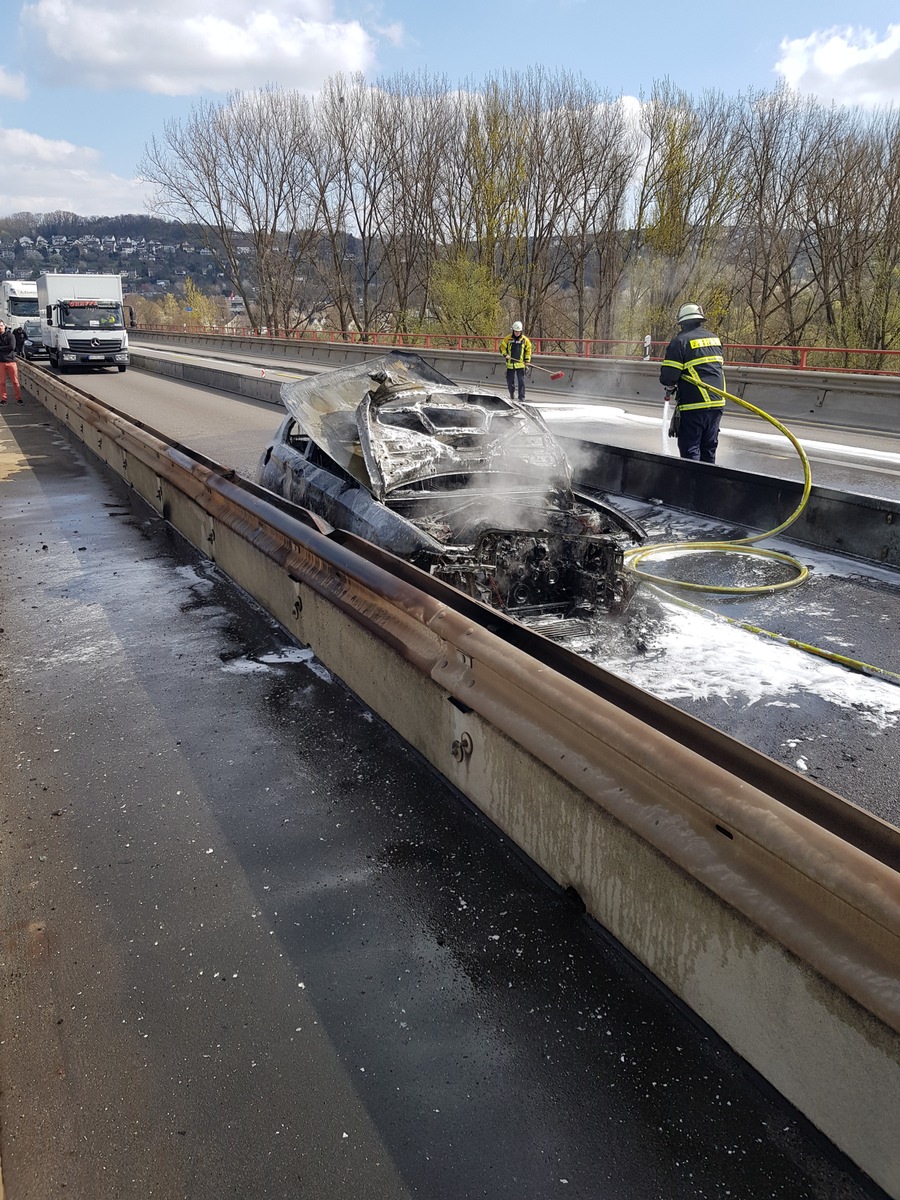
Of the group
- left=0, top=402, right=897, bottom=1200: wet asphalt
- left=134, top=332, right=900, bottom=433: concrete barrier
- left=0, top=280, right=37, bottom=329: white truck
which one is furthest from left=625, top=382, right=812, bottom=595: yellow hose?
left=0, top=280, right=37, bottom=329: white truck

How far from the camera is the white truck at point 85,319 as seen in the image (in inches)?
1161

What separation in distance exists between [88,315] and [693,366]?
26612 millimetres

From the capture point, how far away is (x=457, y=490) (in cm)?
625

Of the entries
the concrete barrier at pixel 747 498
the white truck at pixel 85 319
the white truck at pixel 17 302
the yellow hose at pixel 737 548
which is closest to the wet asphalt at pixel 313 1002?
the yellow hose at pixel 737 548

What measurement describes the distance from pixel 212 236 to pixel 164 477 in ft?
227

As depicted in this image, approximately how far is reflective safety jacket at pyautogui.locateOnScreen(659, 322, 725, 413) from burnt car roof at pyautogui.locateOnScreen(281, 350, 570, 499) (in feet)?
9.44

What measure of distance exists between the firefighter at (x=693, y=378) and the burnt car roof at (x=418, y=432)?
115 inches

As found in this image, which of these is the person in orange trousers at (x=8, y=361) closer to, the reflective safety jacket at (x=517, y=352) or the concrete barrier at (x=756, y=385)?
the reflective safety jacket at (x=517, y=352)

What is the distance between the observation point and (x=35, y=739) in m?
4.14

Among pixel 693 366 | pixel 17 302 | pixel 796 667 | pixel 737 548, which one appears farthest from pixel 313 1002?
pixel 17 302

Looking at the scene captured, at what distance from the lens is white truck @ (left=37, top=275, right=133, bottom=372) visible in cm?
2950

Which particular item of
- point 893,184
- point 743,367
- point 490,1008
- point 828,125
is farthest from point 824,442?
point 828,125

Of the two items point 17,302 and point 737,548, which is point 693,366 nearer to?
point 737,548

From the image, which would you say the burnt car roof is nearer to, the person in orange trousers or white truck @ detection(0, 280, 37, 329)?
the person in orange trousers
